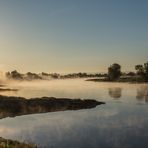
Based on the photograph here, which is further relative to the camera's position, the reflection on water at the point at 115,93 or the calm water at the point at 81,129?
the reflection on water at the point at 115,93

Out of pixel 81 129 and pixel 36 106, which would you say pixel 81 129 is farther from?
pixel 36 106

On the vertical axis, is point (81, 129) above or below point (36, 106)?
below

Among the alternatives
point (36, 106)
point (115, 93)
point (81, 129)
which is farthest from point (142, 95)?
point (81, 129)

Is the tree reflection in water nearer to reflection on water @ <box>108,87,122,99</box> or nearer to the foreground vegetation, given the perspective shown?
reflection on water @ <box>108,87,122,99</box>

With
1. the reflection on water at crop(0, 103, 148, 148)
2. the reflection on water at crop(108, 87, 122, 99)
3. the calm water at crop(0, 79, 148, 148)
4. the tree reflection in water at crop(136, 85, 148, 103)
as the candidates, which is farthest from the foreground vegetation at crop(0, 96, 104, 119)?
the reflection on water at crop(108, 87, 122, 99)

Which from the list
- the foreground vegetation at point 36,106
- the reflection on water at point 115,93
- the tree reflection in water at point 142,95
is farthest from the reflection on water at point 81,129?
the reflection on water at point 115,93

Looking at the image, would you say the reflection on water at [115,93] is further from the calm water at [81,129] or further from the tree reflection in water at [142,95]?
the calm water at [81,129]

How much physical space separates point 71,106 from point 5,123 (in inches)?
1080

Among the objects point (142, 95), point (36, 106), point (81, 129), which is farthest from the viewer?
point (142, 95)

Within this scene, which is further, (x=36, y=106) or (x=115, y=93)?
(x=115, y=93)

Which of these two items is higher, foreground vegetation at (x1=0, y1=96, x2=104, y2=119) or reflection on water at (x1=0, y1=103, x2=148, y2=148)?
foreground vegetation at (x1=0, y1=96, x2=104, y2=119)

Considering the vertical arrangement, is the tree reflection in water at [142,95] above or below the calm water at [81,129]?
above

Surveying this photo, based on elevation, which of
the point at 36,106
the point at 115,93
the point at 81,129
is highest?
the point at 115,93

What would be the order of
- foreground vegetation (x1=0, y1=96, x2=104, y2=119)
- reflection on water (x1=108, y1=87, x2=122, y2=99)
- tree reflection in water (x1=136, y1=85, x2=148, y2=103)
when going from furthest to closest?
reflection on water (x1=108, y1=87, x2=122, y2=99), tree reflection in water (x1=136, y1=85, x2=148, y2=103), foreground vegetation (x1=0, y1=96, x2=104, y2=119)
